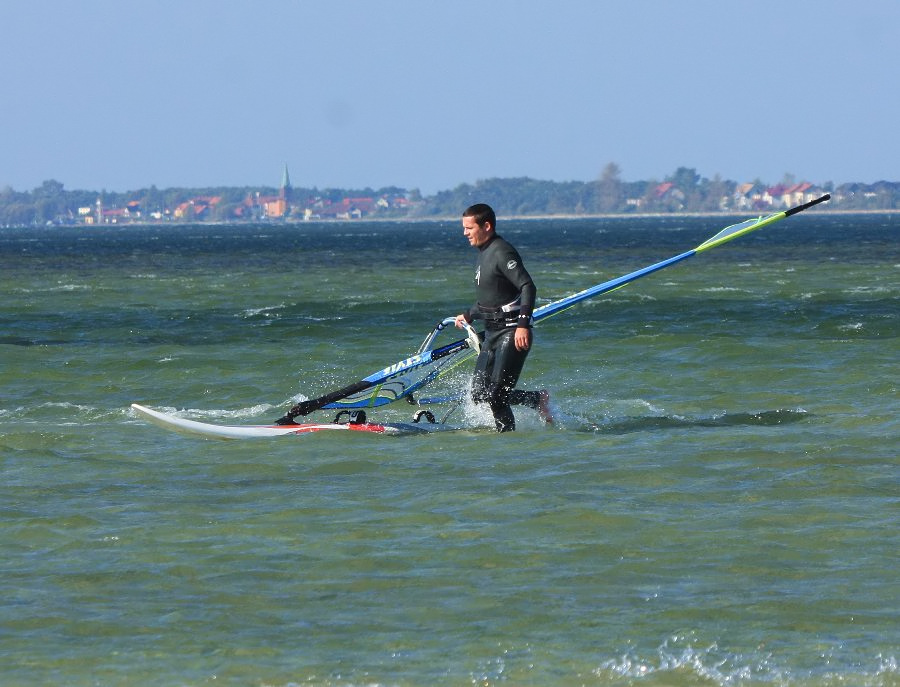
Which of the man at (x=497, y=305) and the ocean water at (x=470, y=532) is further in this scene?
the man at (x=497, y=305)

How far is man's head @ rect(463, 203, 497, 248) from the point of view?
38.3ft

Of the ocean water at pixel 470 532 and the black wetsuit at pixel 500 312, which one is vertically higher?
the black wetsuit at pixel 500 312

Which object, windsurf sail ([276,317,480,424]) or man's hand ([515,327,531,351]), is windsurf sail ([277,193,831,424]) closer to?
windsurf sail ([276,317,480,424])

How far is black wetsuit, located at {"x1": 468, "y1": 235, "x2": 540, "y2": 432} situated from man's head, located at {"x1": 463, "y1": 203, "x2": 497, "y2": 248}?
0.19ft

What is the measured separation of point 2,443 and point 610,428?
522 cm

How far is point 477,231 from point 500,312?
66 cm

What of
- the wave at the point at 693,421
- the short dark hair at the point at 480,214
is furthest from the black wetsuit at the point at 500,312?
the wave at the point at 693,421

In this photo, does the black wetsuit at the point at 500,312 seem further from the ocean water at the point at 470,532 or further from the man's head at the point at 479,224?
the ocean water at the point at 470,532

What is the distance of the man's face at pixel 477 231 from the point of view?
11.7 metres

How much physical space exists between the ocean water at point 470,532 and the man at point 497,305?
592mm

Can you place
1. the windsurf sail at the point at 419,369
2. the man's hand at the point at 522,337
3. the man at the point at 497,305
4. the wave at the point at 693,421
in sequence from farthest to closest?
the wave at the point at 693,421, the windsurf sail at the point at 419,369, the man at the point at 497,305, the man's hand at the point at 522,337

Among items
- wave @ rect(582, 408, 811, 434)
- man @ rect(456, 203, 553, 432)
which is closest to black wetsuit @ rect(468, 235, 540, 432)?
man @ rect(456, 203, 553, 432)

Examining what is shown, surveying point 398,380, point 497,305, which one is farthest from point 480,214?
point 398,380

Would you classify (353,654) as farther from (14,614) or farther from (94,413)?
(94,413)
